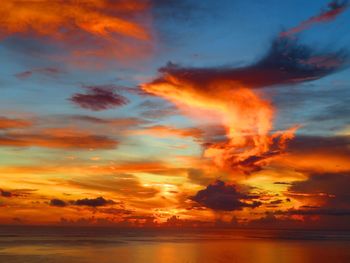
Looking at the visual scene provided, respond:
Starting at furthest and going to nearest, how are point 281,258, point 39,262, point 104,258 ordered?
point 281,258
point 104,258
point 39,262

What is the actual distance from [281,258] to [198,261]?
18405 mm

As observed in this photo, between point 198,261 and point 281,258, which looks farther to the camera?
point 281,258

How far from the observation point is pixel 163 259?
232 ft

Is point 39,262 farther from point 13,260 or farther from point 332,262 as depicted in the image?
point 332,262

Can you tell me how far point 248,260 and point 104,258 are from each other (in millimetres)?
23581

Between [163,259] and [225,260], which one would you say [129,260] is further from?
[225,260]

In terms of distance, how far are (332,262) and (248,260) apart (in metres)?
13.0

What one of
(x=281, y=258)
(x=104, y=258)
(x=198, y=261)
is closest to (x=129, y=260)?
(x=104, y=258)

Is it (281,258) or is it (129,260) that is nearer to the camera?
(129,260)

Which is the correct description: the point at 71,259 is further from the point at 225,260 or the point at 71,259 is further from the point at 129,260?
the point at 225,260

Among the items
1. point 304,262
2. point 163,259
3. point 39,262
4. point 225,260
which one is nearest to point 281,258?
point 304,262

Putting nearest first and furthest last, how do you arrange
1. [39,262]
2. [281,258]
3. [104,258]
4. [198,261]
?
A: [39,262] → [198,261] → [104,258] → [281,258]

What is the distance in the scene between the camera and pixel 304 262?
6819cm

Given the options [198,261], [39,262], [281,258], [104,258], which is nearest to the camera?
[39,262]
